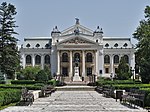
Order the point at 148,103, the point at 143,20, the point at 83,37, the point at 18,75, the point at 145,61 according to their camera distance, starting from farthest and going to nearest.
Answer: the point at 83,37
the point at 18,75
the point at 143,20
the point at 145,61
the point at 148,103

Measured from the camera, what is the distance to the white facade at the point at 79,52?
112562 millimetres

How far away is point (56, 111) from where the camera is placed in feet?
60.8

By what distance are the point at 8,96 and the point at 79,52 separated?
302 feet

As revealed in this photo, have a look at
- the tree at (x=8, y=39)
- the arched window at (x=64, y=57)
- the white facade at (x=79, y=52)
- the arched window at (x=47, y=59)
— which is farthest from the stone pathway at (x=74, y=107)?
the arched window at (x=47, y=59)

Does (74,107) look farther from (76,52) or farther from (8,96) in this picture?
(76,52)

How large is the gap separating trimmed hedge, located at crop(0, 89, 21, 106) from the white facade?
86.4 meters

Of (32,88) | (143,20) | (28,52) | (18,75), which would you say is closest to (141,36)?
(143,20)

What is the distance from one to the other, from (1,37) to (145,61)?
Result: 22022mm

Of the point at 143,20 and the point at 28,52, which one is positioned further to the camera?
the point at 28,52

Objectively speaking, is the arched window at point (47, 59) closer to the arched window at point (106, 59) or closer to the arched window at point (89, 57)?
the arched window at point (89, 57)

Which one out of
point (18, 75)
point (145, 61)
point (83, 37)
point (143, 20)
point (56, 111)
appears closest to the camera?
point (56, 111)

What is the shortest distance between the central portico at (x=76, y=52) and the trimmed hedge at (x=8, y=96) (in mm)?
86406

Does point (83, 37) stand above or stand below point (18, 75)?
above

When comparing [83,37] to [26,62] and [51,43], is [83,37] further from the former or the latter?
[26,62]
